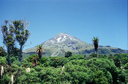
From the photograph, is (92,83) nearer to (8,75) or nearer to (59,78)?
(59,78)

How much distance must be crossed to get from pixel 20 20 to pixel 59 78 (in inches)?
771

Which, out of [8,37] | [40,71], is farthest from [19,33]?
[40,71]

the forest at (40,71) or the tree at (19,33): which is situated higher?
the tree at (19,33)

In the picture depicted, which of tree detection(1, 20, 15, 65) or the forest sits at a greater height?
tree detection(1, 20, 15, 65)

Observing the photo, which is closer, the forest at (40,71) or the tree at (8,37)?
the forest at (40,71)

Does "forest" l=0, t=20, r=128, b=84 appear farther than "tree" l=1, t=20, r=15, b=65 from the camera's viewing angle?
No

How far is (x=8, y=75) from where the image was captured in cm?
3067

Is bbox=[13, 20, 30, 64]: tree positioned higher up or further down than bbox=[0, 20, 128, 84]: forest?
higher up

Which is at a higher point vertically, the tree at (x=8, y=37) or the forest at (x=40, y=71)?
the tree at (x=8, y=37)

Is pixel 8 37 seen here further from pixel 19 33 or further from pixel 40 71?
pixel 40 71

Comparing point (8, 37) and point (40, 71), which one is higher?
point (8, 37)

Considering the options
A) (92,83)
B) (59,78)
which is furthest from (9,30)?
(92,83)

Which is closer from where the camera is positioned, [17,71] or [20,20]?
[17,71]

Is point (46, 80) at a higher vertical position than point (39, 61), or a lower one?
lower
